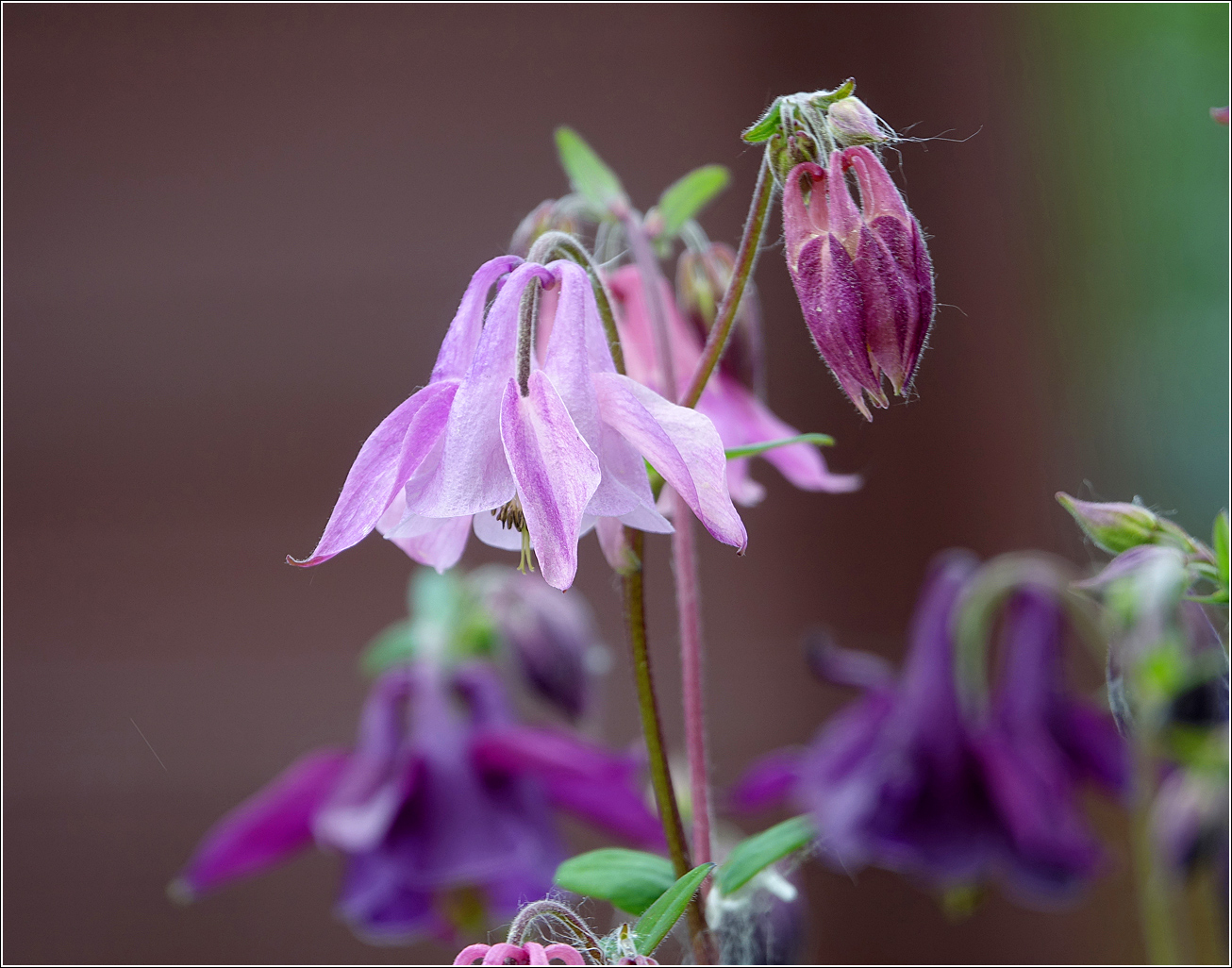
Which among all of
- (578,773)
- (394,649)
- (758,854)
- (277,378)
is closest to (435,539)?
(758,854)

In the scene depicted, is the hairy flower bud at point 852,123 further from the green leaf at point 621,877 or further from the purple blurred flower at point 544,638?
the purple blurred flower at point 544,638

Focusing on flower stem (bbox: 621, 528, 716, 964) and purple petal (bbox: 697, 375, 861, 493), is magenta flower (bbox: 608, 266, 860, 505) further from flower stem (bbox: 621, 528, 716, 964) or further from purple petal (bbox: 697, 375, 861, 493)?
flower stem (bbox: 621, 528, 716, 964)

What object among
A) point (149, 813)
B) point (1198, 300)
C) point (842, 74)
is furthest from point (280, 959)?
point (1198, 300)

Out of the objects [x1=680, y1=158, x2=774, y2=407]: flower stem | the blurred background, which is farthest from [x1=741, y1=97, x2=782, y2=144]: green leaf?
the blurred background

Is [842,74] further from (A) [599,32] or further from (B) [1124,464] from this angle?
(B) [1124,464]

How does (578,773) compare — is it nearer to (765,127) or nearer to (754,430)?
(754,430)
